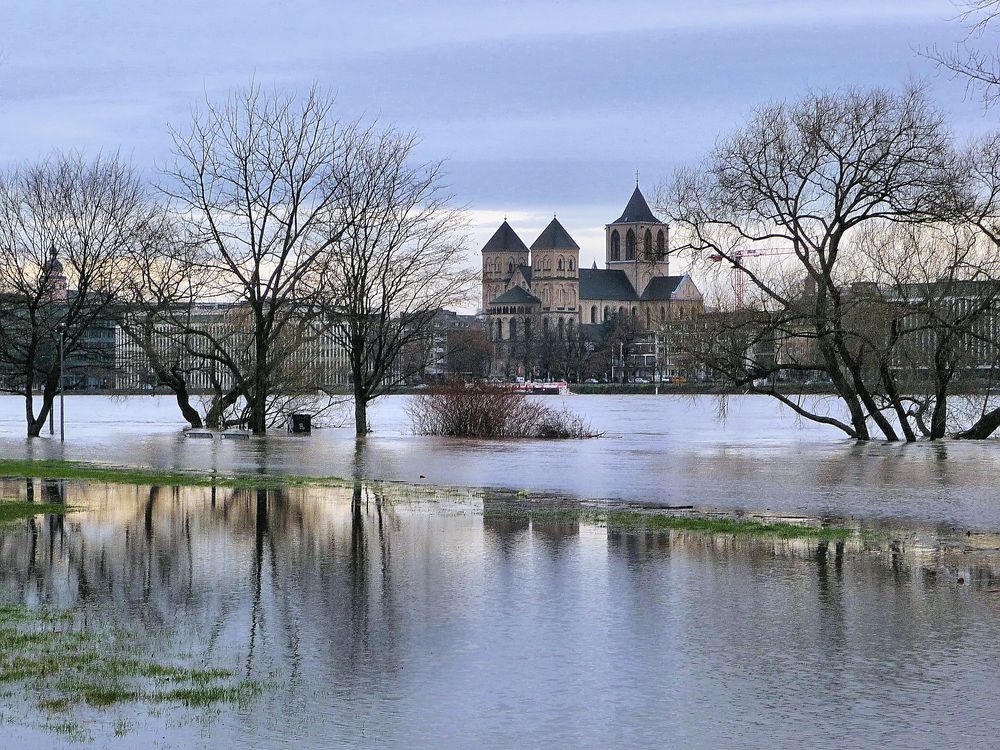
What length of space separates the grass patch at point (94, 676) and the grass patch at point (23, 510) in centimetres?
791

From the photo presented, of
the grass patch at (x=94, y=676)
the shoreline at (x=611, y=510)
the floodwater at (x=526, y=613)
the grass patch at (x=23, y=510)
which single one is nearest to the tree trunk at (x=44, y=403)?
the shoreline at (x=611, y=510)

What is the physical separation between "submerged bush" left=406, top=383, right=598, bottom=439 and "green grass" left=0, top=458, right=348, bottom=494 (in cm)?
1876

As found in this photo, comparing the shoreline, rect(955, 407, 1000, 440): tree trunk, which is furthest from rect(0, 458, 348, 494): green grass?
rect(955, 407, 1000, 440): tree trunk

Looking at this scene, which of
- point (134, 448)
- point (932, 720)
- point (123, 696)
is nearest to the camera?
point (932, 720)

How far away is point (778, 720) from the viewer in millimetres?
7461

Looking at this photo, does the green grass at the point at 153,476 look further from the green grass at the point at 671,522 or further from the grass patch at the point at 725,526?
the grass patch at the point at 725,526

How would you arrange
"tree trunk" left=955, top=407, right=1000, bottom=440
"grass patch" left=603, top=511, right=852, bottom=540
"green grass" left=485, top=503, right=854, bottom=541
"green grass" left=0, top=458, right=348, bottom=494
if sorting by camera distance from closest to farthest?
"grass patch" left=603, top=511, right=852, bottom=540 → "green grass" left=485, top=503, right=854, bottom=541 → "green grass" left=0, top=458, right=348, bottom=494 → "tree trunk" left=955, top=407, right=1000, bottom=440

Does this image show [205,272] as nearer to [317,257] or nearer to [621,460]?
[317,257]

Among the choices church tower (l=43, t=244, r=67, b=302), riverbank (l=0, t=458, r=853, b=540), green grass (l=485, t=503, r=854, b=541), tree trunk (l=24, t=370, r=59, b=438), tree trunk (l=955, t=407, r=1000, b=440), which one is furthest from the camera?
tree trunk (l=24, t=370, r=59, b=438)

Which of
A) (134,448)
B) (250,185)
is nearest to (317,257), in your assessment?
(250,185)

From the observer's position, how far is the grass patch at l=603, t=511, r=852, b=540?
15539 millimetres

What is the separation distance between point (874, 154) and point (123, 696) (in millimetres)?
32665

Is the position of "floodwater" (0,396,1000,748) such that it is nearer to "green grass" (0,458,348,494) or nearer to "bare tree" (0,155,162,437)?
"green grass" (0,458,348,494)

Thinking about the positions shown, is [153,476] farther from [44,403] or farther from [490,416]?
[44,403]
